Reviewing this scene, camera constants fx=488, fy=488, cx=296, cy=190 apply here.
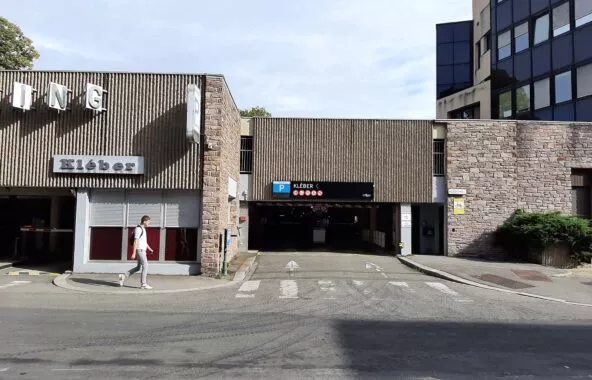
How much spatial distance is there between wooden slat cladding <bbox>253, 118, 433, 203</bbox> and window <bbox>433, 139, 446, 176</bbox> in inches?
13.9

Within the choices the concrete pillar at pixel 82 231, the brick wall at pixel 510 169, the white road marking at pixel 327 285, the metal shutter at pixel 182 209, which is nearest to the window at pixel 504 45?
the brick wall at pixel 510 169

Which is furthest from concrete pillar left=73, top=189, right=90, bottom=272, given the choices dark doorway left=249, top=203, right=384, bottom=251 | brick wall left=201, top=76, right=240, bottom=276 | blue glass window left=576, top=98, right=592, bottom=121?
blue glass window left=576, top=98, right=592, bottom=121

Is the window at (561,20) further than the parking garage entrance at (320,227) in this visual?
Yes

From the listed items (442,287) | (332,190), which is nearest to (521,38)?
(332,190)

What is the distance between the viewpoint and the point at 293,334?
7.38m

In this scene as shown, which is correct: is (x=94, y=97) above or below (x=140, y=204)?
above

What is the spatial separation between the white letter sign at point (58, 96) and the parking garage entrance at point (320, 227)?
10978mm

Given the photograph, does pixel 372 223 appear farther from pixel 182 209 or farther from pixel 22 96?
pixel 22 96

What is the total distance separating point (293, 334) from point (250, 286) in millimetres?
5358

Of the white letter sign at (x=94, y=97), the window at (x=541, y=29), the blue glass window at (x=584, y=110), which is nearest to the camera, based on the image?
the white letter sign at (x=94, y=97)

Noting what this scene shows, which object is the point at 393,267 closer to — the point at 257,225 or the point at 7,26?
the point at 257,225

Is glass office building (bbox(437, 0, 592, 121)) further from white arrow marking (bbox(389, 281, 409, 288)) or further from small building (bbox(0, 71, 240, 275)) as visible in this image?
small building (bbox(0, 71, 240, 275))

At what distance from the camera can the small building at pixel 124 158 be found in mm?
14008

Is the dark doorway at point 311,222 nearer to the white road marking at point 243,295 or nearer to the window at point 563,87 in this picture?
the window at point 563,87
